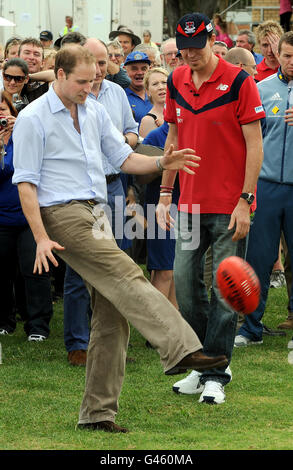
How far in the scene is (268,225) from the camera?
8.59 m

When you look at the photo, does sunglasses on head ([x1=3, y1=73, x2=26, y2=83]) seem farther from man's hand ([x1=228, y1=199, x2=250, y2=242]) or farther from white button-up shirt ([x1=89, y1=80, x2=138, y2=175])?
man's hand ([x1=228, y1=199, x2=250, y2=242])

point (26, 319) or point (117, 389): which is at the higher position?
point (117, 389)

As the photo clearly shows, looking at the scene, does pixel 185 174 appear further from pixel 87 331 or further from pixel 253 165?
pixel 87 331

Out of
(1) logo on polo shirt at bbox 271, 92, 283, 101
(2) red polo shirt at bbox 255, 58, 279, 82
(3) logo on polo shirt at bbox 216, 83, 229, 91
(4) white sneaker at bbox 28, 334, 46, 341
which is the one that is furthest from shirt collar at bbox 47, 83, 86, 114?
(2) red polo shirt at bbox 255, 58, 279, 82

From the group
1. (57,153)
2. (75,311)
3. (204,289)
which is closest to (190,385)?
(204,289)

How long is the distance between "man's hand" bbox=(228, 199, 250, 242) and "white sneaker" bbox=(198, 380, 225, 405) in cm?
111

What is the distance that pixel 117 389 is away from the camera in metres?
6.19

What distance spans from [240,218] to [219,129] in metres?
0.65

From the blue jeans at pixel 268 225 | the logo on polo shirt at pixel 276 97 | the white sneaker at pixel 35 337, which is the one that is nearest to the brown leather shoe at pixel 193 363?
the blue jeans at pixel 268 225

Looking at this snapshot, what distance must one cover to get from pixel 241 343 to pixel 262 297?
469 mm

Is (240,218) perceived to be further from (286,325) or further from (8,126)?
(286,325)

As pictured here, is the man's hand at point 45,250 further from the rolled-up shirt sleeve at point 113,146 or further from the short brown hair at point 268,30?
the short brown hair at point 268,30

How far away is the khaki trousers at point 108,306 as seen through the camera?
566cm
